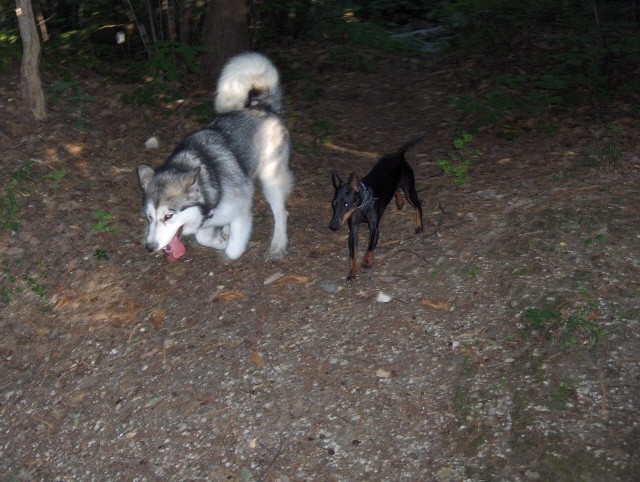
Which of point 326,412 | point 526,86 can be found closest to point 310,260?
point 326,412

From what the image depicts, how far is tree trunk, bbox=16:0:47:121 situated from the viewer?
6559 mm

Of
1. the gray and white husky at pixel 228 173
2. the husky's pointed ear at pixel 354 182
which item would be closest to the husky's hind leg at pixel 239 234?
the gray and white husky at pixel 228 173

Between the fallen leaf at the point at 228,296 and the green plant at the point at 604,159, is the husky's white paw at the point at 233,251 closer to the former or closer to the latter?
the fallen leaf at the point at 228,296

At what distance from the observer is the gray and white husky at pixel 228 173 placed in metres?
4.78

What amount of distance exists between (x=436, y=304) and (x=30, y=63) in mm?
4915

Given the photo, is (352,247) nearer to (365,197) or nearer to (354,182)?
(365,197)

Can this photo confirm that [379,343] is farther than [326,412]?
Yes

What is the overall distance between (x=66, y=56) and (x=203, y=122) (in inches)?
93.6

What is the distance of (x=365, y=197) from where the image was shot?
4910 mm

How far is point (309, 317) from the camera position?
4719 mm

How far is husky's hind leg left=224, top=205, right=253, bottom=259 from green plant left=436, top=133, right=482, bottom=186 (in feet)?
6.50

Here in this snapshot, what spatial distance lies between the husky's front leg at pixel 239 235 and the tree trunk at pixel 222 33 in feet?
11.4

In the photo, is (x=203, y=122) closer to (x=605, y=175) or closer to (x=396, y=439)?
(x=605, y=175)

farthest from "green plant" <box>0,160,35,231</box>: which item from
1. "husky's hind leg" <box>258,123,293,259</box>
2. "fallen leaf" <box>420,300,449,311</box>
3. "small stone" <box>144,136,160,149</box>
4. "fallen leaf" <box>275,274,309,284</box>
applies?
"fallen leaf" <box>420,300,449,311</box>
